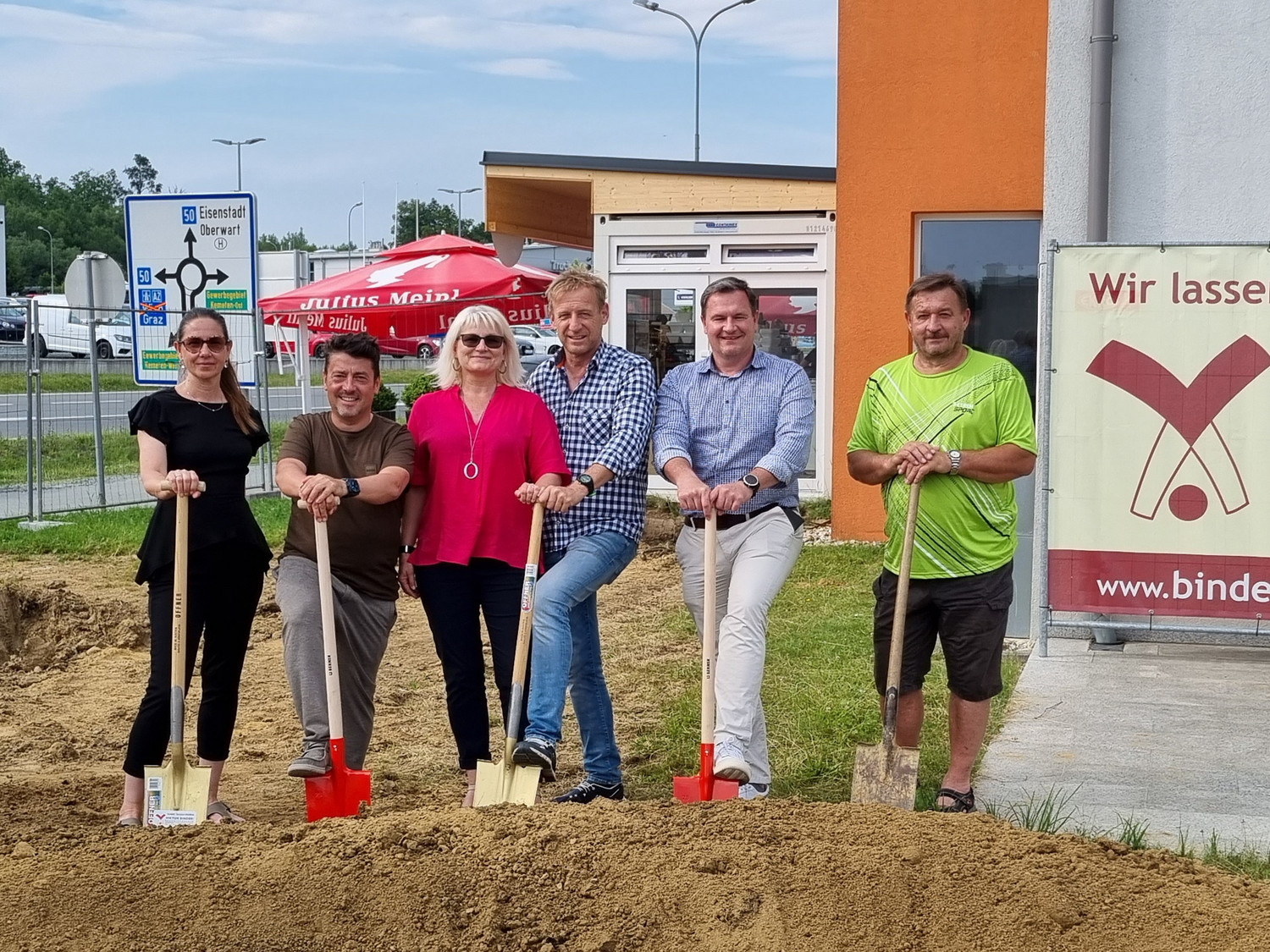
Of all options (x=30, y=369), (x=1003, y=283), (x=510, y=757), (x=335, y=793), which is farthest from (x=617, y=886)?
(x=30, y=369)

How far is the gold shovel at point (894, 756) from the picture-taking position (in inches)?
192

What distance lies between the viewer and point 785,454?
515cm

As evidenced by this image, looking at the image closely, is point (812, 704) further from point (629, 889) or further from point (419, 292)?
point (419, 292)

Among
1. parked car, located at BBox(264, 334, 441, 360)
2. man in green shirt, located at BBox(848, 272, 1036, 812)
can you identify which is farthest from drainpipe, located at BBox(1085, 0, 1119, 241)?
parked car, located at BBox(264, 334, 441, 360)

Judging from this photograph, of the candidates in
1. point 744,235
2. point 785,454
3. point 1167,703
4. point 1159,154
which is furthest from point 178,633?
point 744,235

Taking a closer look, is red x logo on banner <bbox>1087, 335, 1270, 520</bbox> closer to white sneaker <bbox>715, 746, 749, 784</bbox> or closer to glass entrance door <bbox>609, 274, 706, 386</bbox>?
white sneaker <bbox>715, 746, 749, 784</bbox>

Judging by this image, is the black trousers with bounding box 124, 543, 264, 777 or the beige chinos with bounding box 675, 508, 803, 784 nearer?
the beige chinos with bounding box 675, 508, 803, 784

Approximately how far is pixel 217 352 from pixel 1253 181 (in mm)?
5939

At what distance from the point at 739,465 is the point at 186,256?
9282 millimetres

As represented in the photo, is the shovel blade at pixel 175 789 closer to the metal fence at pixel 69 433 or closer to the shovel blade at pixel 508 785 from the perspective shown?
the shovel blade at pixel 508 785

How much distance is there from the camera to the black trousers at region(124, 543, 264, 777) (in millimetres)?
5059

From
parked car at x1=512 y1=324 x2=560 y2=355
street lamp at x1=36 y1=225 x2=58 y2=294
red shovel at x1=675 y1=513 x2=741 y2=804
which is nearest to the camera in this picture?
red shovel at x1=675 y1=513 x2=741 y2=804

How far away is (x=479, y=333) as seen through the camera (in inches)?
206

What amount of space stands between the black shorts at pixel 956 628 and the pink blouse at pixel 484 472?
1.31m
